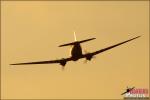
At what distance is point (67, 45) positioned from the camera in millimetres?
197500

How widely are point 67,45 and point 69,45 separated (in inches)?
86.4

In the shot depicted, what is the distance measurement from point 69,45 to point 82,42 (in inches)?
162

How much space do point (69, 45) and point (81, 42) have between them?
11.6 feet

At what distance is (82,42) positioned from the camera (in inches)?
7795

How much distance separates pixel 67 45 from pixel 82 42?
436 cm

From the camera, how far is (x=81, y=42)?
19950 cm

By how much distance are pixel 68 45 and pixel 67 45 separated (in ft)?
3.01

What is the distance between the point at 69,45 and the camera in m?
200
